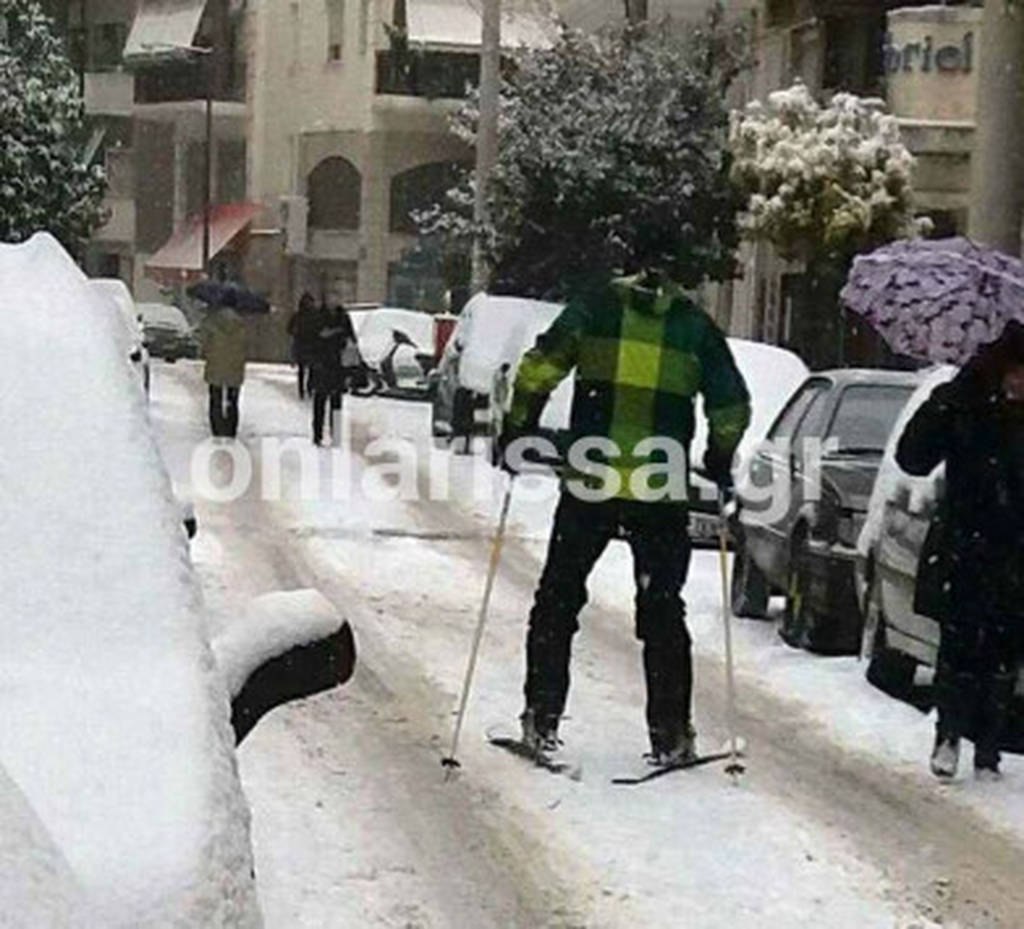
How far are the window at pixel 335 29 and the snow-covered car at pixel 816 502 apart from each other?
1827 inches

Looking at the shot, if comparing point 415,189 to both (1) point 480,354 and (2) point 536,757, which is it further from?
(2) point 536,757

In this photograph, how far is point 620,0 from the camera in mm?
46281

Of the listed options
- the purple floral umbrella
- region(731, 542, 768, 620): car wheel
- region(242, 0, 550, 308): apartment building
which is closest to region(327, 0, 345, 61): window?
region(242, 0, 550, 308): apartment building

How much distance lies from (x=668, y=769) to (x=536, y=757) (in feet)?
1.55

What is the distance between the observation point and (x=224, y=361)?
28.4m

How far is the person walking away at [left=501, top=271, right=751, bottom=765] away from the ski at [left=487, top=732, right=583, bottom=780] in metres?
0.40

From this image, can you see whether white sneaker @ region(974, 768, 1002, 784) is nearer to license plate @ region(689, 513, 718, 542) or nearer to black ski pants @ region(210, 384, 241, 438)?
license plate @ region(689, 513, 718, 542)

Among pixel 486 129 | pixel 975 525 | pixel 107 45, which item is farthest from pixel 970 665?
pixel 107 45

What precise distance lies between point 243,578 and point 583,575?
7001 millimetres

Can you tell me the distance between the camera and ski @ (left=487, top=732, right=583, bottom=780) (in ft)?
30.6

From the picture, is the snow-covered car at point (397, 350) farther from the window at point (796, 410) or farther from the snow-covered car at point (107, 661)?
the snow-covered car at point (107, 661)

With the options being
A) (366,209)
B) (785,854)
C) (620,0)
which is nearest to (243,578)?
(785,854)

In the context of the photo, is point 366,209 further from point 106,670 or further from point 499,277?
point 106,670

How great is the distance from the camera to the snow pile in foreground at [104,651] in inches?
120
